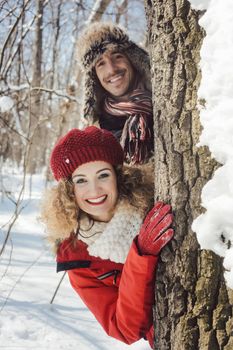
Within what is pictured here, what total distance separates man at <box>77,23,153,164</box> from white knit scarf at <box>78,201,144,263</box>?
0.44m

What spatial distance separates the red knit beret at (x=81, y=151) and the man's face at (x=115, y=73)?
58cm

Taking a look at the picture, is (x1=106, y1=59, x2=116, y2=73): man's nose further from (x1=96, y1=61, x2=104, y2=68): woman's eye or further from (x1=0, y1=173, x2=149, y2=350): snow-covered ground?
(x1=0, y1=173, x2=149, y2=350): snow-covered ground

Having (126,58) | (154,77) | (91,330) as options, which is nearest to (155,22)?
(154,77)

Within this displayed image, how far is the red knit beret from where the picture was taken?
5.12ft

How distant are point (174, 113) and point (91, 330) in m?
1.74

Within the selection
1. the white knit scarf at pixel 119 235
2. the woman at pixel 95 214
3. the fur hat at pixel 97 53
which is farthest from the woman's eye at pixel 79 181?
the fur hat at pixel 97 53

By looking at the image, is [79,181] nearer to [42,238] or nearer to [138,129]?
[138,129]

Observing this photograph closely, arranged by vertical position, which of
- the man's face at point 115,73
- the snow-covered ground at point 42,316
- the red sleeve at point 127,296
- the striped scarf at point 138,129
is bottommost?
the snow-covered ground at point 42,316

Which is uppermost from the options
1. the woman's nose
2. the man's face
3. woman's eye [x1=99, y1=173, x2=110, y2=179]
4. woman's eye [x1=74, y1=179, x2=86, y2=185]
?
the man's face

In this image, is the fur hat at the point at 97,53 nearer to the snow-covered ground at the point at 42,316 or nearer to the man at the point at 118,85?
the man at the point at 118,85

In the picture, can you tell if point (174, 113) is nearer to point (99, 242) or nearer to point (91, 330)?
point (99, 242)

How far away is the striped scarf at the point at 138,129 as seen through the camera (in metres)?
1.91

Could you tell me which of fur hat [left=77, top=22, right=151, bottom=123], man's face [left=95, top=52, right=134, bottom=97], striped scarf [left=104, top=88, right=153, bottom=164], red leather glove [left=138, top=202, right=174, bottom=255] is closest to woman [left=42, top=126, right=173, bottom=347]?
striped scarf [left=104, top=88, right=153, bottom=164]

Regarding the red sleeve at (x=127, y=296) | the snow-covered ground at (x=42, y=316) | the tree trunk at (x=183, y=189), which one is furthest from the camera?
the snow-covered ground at (x=42, y=316)
